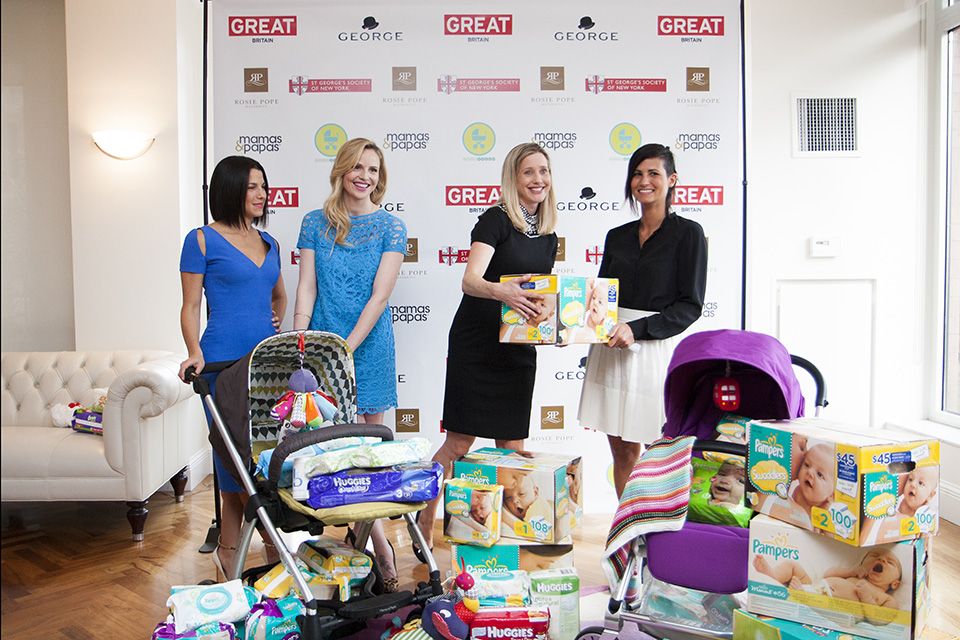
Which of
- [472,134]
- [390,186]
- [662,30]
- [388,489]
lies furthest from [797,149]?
[388,489]

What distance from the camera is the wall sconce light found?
3.94 metres

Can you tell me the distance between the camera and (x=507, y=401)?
Result: 9.21 ft

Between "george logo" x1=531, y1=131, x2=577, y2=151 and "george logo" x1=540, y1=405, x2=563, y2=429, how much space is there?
1.34 meters

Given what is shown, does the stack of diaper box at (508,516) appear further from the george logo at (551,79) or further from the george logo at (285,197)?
the george logo at (551,79)

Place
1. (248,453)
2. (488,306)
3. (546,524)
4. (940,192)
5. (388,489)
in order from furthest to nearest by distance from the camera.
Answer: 1. (940,192)
2. (488,306)
3. (546,524)
4. (248,453)
5. (388,489)

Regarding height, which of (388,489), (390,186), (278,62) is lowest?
(388,489)

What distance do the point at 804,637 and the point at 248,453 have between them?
5.58 ft

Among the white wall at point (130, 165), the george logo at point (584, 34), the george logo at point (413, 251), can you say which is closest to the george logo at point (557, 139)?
the george logo at point (584, 34)

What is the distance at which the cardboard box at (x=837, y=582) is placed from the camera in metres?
1.71

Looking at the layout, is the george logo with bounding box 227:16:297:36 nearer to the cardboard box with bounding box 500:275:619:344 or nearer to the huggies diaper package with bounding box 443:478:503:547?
the cardboard box with bounding box 500:275:619:344

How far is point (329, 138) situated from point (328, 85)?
263 mm

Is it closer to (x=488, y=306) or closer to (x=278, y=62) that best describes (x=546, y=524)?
(x=488, y=306)

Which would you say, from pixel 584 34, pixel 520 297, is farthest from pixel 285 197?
pixel 584 34

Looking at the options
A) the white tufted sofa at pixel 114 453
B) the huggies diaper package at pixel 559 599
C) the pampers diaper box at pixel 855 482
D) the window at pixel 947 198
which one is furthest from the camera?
the window at pixel 947 198
